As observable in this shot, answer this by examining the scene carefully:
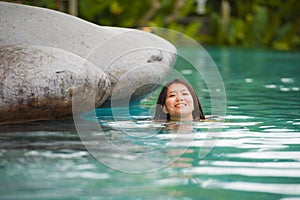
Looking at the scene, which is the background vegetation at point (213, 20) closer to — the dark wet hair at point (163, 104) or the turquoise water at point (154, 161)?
the dark wet hair at point (163, 104)

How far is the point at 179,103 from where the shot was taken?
428 cm

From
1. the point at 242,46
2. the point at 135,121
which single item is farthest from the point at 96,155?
the point at 242,46

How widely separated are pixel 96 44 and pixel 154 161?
98.3 inches

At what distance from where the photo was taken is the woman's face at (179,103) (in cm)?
426

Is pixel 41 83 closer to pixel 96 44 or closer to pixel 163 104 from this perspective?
pixel 163 104

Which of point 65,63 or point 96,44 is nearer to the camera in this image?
point 65,63

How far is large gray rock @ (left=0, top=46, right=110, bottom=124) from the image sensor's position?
4.12m

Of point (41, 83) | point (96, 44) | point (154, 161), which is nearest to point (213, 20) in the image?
point (96, 44)

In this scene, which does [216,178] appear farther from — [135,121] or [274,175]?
[135,121]

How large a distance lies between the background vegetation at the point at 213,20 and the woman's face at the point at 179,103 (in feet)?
44.3

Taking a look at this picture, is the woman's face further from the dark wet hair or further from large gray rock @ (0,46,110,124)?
large gray rock @ (0,46,110,124)

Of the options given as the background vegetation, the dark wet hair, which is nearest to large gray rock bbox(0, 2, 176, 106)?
the dark wet hair

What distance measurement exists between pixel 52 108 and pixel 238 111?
59.9 inches

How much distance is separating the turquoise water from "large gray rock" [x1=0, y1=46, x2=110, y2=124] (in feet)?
0.59
